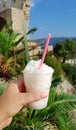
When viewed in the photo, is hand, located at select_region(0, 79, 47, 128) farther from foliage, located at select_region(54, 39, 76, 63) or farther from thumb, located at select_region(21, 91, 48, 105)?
foliage, located at select_region(54, 39, 76, 63)

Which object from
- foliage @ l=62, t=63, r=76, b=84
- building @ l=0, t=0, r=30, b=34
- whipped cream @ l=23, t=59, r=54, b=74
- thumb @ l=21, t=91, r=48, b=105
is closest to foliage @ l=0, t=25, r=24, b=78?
building @ l=0, t=0, r=30, b=34

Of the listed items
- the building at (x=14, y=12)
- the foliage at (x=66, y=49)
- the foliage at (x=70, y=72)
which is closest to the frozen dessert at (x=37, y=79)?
the building at (x=14, y=12)

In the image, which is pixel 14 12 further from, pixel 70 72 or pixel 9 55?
pixel 9 55

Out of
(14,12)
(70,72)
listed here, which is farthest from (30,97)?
(70,72)

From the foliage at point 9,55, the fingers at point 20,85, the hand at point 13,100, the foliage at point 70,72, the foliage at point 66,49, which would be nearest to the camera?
the hand at point 13,100

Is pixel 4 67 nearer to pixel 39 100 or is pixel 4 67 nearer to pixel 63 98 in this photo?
pixel 63 98

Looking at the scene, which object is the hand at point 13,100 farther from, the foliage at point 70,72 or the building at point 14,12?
the foliage at point 70,72

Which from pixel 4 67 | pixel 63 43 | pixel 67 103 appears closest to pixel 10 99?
pixel 67 103
